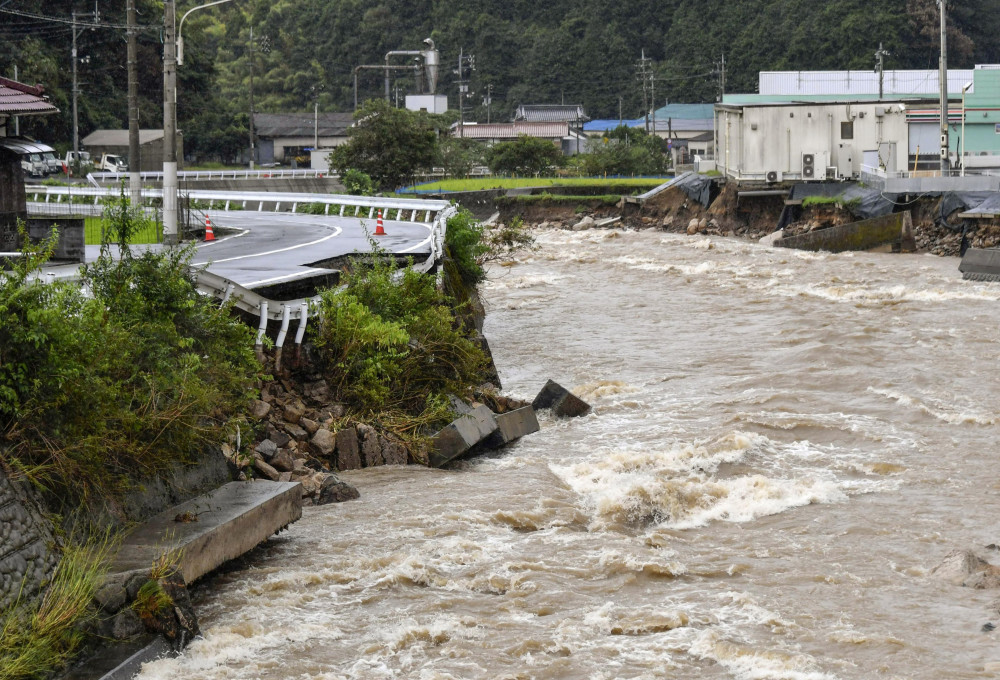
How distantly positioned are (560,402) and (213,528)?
7.88 meters

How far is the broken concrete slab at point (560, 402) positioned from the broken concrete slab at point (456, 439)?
2.44 metres

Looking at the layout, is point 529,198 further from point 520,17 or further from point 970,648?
point 520,17

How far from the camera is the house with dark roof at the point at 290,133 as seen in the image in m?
86.5

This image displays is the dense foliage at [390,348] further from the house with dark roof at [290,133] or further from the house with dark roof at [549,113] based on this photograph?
the house with dark roof at [549,113]

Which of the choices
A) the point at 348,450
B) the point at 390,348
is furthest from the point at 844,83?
the point at 348,450

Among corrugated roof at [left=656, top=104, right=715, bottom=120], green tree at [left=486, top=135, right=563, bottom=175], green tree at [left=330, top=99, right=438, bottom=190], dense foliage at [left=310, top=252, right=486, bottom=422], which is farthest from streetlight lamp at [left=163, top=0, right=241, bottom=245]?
corrugated roof at [left=656, top=104, right=715, bottom=120]

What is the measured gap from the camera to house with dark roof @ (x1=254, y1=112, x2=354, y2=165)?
86500mm

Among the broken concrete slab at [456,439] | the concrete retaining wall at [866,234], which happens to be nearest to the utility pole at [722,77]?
the concrete retaining wall at [866,234]

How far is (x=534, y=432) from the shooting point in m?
16.2

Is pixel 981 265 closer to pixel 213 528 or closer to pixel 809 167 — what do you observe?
pixel 809 167

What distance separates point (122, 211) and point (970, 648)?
358 inches

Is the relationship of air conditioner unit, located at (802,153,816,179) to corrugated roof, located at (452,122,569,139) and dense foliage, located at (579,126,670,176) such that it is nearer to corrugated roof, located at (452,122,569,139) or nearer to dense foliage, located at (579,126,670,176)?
dense foliage, located at (579,126,670,176)

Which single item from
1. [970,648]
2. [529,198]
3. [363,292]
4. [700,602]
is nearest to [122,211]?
[363,292]

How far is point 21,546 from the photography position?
8.30m
